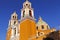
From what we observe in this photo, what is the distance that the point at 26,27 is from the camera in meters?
40.8

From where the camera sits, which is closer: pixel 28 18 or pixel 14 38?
pixel 28 18

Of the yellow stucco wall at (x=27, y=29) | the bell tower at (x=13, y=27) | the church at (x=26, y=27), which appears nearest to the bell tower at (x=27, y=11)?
the church at (x=26, y=27)

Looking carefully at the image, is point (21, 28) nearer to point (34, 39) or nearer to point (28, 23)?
point (28, 23)

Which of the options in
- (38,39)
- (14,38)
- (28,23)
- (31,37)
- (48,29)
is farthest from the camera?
(48,29)

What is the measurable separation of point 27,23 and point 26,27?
1.29m

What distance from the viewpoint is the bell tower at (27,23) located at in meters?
40.0

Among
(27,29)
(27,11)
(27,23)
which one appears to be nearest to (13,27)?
(27,11)

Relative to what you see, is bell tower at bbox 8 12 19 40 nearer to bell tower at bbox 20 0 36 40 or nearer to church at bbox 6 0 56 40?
church at bbox 6 0 56 40

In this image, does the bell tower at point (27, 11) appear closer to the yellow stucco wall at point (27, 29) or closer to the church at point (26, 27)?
the church at point (26, 27)

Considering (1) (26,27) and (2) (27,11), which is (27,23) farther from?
(2) (27,11)

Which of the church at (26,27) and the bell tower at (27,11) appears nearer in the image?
the church at (26,27)

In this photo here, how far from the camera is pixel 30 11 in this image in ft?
151

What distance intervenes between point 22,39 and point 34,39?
424 cm

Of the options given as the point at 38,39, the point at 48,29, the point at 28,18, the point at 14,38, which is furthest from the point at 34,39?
the point at 48,29
